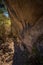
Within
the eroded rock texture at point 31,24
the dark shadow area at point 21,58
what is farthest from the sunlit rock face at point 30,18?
the dark shadow area at point 21,58

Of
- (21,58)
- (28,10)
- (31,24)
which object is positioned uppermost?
(28,10)

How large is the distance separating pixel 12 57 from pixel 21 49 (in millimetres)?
393

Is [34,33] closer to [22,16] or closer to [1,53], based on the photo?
[22,16]

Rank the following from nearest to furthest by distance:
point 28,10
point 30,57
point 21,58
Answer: point 28,10 → point 30,57 → point 21,58

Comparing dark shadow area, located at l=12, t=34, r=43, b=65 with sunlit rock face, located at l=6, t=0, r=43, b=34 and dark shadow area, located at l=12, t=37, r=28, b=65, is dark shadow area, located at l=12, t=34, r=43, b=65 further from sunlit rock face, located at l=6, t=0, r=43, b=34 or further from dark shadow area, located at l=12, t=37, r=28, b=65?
sunlit rock face, located at l=6, t=0, r=43, b=34

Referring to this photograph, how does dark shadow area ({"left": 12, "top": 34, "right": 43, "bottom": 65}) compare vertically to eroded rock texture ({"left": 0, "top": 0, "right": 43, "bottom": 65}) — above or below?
below

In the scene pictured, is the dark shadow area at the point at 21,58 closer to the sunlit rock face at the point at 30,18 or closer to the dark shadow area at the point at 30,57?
the dark shadow area at the point at 30,57

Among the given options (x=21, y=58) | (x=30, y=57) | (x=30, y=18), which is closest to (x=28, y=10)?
(x=30, y=18)

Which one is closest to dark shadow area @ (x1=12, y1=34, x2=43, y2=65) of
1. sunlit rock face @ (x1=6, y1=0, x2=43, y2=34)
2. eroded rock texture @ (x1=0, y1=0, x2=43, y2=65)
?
eroded rock texture @ (x1=0, y1=0, x2=43, y2=65)

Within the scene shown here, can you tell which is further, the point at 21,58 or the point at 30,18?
the point at 21,58

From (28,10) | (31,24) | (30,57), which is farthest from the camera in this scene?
(30,57)

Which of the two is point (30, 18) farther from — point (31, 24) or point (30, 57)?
point (30, 57)

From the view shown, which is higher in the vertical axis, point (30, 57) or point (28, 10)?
point (28, 10)

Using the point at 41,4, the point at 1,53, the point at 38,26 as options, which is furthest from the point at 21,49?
the point at 41,4
